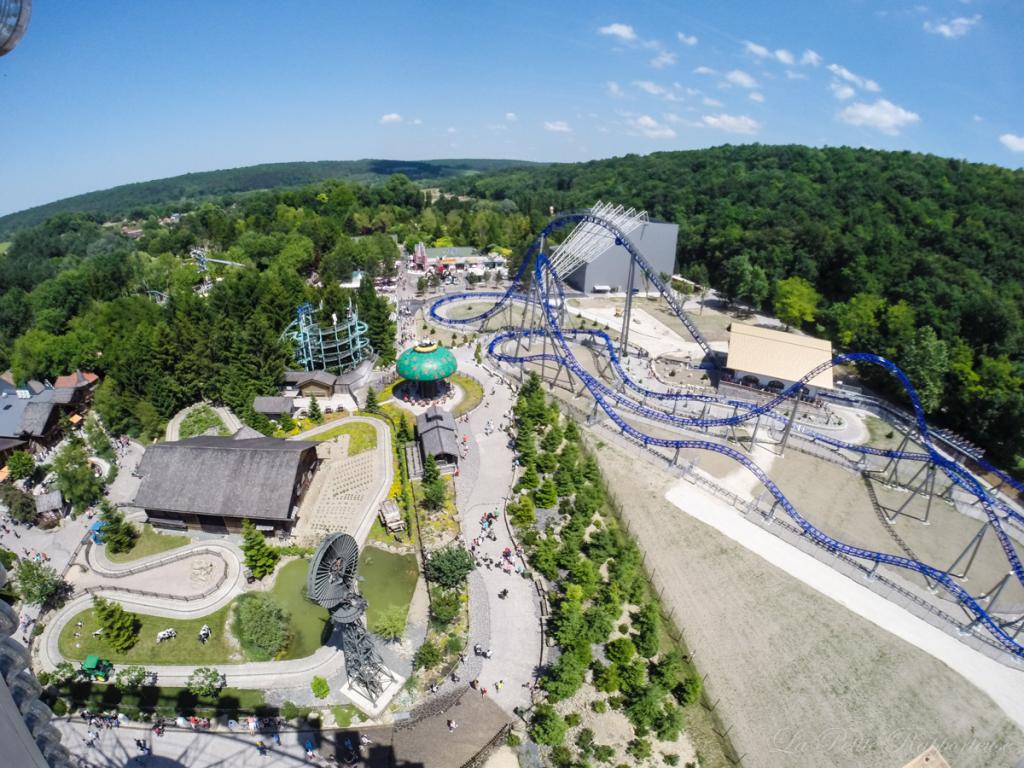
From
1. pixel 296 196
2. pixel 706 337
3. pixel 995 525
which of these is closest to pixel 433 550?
pixel 995 525

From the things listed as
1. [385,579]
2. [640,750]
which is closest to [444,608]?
[385,579]

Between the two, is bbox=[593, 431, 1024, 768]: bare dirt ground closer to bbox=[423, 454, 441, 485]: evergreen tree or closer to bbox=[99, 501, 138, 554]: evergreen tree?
bbox=[423, 454, 441, 485]: evergreen tree

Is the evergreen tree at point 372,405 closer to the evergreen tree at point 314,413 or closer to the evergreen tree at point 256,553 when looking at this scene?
the evergreen tree at point 314,413

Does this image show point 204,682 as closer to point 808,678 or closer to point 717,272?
point 808,678

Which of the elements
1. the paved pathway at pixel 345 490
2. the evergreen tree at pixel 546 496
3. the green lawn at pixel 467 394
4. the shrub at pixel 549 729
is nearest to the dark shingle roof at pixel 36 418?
the paved pathway at pixel 345 490

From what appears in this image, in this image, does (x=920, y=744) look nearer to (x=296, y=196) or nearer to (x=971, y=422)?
(x=971, y=422)
